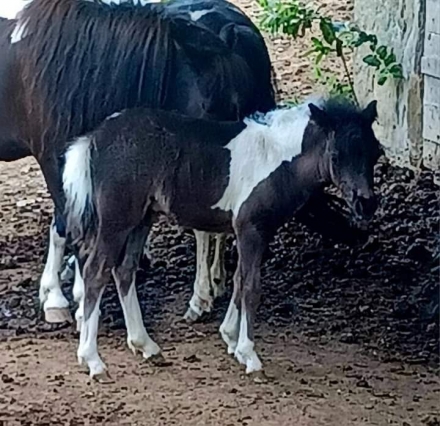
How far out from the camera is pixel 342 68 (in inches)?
370

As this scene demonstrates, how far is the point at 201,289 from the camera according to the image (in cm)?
529

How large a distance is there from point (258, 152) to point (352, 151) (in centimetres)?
39

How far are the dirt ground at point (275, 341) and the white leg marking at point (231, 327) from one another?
0.27 ft

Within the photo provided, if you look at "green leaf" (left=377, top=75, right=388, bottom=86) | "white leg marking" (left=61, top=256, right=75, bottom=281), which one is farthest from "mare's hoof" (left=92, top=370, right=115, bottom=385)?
"green leaf" (left=377, top=75, right=388, bottom=86)

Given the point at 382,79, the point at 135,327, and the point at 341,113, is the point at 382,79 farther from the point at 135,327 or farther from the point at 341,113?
the point at 135,327

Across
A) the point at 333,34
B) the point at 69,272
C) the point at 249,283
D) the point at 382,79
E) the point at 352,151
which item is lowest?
the point at 69,272

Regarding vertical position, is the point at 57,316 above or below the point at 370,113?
below

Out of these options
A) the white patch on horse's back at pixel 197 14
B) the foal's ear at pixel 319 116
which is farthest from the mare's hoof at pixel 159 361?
the white patch on horse's back at pixel 197 14

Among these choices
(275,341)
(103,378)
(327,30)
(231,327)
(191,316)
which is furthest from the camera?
(327,30)

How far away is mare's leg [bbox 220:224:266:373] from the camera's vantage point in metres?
4.58

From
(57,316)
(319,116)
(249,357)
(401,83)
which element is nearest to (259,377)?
(249,357)

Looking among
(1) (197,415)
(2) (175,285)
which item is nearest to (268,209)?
(1) (197,415)

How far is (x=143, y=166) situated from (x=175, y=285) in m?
1.28

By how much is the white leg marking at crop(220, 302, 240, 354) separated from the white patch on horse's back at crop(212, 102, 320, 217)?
0.45 m
